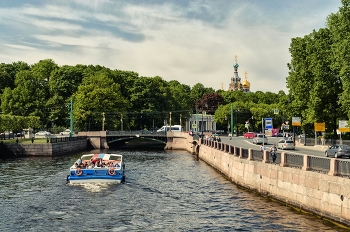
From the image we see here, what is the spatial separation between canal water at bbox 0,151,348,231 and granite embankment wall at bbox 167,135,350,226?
2.08 ft

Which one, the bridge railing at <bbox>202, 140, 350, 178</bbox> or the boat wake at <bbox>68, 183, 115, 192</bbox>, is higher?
the bridge railing at <bbox>202, 140, 350, 178</bbox>

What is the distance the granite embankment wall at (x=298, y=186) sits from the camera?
81.0ft

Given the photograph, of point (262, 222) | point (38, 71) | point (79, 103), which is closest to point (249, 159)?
point (262, 222)

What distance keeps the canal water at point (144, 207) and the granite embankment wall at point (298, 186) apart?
0.63 meters

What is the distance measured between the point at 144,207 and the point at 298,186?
10591 mm

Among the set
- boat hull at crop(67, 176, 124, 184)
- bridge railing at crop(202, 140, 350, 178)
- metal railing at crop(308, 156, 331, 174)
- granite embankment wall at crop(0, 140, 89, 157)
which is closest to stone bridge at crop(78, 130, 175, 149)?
granite embankment wall at crop(0, 140, 89, 157)

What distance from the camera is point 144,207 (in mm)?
32938

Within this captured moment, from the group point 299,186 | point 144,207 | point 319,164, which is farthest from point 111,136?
point 319,164

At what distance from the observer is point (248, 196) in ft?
118

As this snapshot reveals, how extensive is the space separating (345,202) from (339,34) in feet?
114

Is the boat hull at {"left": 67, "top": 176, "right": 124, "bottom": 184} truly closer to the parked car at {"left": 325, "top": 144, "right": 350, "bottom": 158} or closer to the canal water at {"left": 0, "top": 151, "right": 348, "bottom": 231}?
the canal water at {"left": 0, "top": 151, "right": 348, "bottom": 231}

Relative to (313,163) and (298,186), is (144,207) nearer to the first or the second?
(298,186)

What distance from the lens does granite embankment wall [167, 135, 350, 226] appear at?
24.7m

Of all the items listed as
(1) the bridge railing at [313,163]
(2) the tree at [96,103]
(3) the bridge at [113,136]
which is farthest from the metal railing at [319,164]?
(2) the tree at [96,103]
